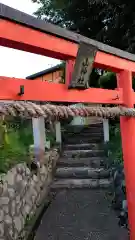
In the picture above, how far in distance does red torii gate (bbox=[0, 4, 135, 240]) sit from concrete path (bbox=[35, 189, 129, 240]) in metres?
1.65

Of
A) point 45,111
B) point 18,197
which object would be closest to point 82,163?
point 18,197

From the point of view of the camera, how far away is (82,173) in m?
7.20

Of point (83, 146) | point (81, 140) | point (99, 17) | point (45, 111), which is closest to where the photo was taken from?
point (45, 111)

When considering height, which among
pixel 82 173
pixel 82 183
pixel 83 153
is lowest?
pixel 82 183

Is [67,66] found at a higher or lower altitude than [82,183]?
higher

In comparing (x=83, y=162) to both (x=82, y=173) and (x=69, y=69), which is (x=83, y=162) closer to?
(x=82, y=173)

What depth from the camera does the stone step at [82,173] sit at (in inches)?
278

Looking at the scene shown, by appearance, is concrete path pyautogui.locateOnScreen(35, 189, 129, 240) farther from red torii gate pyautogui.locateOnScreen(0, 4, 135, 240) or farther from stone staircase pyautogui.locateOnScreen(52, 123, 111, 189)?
red torii gate pyautogui.locateOnScreen(0, 4, 135, 240)

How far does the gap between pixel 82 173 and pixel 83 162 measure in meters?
0.53

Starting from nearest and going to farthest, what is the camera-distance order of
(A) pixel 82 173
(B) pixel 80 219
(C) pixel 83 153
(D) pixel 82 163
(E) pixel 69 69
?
(E) pixel 69 69 < (B) pixel 80 219 < (A) pixel 82 173 < (D) pixel 82 163 < (C) pixel 83 153

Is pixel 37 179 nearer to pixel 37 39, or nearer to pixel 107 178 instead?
pixel 107 178

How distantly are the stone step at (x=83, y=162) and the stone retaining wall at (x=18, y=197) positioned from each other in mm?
1185

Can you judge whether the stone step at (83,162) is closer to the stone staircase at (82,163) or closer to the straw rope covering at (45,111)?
the stone staircase at (82,163)

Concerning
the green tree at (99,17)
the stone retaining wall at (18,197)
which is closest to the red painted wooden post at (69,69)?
the stone retaining wall at (18,197)
